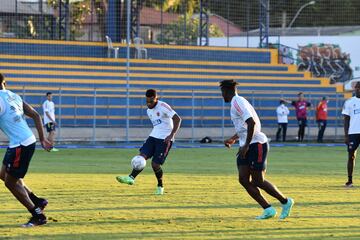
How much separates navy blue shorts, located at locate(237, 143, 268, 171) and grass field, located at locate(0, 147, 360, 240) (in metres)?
0.76

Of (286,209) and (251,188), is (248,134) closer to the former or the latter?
(251,188)

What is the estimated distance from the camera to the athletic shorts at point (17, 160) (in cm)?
1198

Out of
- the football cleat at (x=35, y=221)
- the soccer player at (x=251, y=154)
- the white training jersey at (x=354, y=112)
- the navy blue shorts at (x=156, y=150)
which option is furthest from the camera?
the white training jersey at (x=354, y=112)

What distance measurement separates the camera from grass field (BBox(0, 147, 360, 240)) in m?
11.8

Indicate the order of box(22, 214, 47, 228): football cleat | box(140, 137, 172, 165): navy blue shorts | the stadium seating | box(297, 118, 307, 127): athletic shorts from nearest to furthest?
1. box(22, 214, 47, 228): football cleat
2. box(140, 137, 172, 165): navy blue shorts
3. the stadium seating
4. box(297, 118, 307, 127): athletic shorts

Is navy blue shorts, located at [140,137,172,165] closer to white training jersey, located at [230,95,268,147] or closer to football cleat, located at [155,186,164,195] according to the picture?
football cleat, located at [155,186,164,195]

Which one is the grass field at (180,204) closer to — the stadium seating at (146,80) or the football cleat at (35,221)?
the football cleat at (35,221)

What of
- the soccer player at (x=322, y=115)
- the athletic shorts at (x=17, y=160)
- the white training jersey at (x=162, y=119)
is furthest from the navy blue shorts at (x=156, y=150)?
the soccer player at (x=322, y=115)

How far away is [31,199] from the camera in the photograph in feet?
41.3

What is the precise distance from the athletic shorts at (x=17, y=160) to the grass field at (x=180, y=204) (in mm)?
711

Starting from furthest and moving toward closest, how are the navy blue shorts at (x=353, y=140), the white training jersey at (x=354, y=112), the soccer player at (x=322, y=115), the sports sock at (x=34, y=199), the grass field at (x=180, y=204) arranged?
the soccer player at (x=322, y=115) < the navy blue shorts at (x=353, y=140) < the white training jersey at (x=354, y=112) < the sports sock at (x=34, y=199) < the grass field at (x=180, y=204)

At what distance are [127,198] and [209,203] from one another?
1.56 meters

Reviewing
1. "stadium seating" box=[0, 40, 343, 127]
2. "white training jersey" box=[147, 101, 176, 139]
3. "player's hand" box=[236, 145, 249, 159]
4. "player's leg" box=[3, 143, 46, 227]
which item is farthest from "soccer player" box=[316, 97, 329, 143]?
"player's leg" box=[3, 143, 46, 227]

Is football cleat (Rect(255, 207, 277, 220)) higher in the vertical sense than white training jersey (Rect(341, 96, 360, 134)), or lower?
lower
